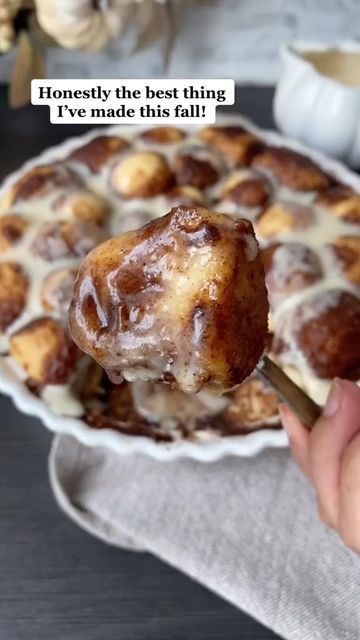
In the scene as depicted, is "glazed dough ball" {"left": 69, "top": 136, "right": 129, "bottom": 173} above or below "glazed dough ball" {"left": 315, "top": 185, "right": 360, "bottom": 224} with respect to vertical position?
above

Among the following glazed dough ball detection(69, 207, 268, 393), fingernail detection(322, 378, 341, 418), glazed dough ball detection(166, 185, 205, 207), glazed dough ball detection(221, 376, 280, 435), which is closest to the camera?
glazed dough ball detection(69, 207, 268, 393)

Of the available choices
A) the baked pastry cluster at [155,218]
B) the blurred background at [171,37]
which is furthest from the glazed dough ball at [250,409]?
the blurred background at [171,37]

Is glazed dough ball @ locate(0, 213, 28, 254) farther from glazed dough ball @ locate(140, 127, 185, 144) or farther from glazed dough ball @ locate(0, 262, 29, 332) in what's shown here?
glazed dough ball @ locate(140, 127, 185, 144)

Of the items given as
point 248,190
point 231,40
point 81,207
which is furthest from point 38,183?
point 231,40

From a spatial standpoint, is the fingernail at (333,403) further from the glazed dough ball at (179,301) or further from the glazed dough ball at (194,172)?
the glazed dough ball at (194,172)

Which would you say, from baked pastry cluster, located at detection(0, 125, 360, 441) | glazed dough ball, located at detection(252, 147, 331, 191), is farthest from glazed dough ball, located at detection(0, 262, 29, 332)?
glazed dough ball, located at detection(252, 147, 331, 191)

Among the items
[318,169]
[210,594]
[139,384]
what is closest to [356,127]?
[318,169]

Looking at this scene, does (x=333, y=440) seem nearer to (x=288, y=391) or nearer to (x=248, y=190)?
(x=288, y=391)
